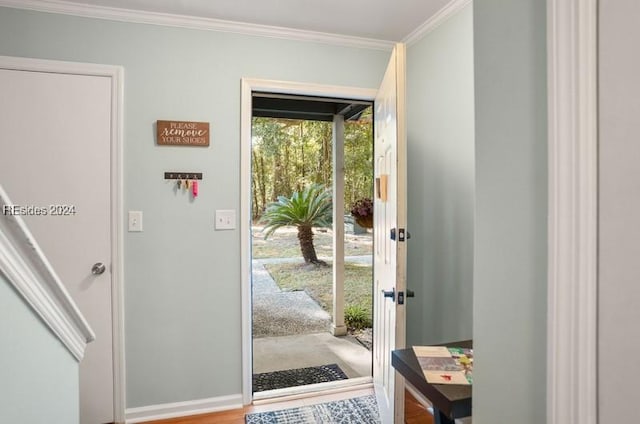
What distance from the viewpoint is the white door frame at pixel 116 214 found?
7.30 feet

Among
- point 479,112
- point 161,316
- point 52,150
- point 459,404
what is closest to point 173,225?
point 161,316

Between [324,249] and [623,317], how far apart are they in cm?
591

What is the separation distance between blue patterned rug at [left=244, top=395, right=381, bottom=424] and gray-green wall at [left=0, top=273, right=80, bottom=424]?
5.00 feet

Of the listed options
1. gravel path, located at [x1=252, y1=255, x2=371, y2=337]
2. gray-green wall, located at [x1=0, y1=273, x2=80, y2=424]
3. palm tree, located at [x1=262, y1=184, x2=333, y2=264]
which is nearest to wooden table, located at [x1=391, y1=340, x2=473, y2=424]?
gray-green wall, located at [x1=0, y1=273, x2=80, y2=424]

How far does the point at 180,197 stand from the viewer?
7.79ft

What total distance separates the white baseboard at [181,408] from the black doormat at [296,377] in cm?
28

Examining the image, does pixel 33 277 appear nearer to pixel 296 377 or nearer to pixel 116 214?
pixel 116 214

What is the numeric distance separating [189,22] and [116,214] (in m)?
1.17

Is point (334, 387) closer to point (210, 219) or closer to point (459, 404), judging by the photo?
point (210, 219)

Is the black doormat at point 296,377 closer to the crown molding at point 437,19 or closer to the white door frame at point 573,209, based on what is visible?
the crown molding at point 437,19

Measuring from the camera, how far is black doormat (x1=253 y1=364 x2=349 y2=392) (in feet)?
9.20

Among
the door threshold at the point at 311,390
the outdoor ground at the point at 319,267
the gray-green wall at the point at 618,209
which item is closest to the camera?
the gray-green wall at the point at 618,209

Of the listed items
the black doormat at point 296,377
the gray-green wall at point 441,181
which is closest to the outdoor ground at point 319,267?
the black doormat at point 296,377

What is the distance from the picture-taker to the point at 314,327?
14.0ft
